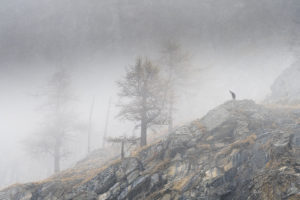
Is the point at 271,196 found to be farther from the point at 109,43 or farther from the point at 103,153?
the point at 109,43

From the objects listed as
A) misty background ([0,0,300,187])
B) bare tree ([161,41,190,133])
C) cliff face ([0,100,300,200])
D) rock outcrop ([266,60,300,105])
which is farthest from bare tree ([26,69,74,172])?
rock outcrop ([266,60,300,105])

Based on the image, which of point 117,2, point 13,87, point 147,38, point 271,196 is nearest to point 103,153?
point 271,196

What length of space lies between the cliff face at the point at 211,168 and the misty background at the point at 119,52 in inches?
520

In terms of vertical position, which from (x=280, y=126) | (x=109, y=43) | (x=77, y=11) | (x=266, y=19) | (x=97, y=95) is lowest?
(x=280, y=126)

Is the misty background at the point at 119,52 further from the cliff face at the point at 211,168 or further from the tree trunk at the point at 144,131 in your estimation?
the cliff face at the point at 211,168

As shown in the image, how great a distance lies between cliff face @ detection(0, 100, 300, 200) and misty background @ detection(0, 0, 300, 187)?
1321 centimetres

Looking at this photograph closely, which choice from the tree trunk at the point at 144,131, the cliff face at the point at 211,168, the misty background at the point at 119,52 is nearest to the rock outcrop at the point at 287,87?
the misty background at the point at 119,52

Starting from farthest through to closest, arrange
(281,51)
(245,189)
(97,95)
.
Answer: (97,95), (281,51), (245,189)

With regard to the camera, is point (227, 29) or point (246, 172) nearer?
point (246, 172)

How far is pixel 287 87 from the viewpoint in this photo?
770 inches

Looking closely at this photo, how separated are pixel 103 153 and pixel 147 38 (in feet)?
190

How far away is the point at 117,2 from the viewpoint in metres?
95.5

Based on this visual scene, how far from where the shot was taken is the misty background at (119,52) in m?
30.5

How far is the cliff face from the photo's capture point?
5.43 metres
